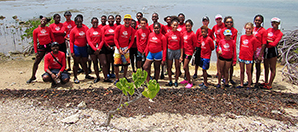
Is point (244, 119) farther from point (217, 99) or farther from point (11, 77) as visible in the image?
point (11, 77)

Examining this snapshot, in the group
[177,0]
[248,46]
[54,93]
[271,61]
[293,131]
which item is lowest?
[293,131]

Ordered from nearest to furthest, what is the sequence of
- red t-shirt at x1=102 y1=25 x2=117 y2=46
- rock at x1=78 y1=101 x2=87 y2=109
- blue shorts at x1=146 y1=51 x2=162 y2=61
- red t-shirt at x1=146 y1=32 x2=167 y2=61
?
rock at x1=78 y1=101 x2=87 y2=109, red t-shirt at x1=146 y1=32 x2=167 y2=61, blue shorts at x1=146 y1=51 x2=162 y2=61, red t-shirt at x1=102 y1=25 x2=117 y2=46

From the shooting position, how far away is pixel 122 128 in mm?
4043

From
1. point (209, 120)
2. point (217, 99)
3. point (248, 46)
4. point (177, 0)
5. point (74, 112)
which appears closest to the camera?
point (209, 120)

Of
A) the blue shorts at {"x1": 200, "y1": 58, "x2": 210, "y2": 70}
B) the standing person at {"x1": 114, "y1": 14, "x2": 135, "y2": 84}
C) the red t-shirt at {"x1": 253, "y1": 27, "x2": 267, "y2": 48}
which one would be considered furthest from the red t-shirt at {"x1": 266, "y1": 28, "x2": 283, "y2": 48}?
the standing person at {"x1": 114, "y1": 14, "x2": 135, "y2": 84}

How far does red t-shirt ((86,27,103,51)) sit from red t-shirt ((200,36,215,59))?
2656mm

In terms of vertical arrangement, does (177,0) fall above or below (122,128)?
above

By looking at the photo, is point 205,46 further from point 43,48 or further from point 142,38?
point 43,48

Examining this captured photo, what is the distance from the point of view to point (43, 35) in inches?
255

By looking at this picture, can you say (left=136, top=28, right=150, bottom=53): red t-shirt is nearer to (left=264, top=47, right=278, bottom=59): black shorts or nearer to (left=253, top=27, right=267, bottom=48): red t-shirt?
(left=253, top=27, right=267, bottom=48): red t-shirt

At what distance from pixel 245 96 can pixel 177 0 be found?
24.9m

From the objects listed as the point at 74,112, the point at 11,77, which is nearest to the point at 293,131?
the point at 74,112

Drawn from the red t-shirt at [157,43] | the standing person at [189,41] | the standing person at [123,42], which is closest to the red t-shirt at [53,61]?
the standing person at [123,42]

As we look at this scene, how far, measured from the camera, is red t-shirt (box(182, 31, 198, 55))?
5910 millimetres
